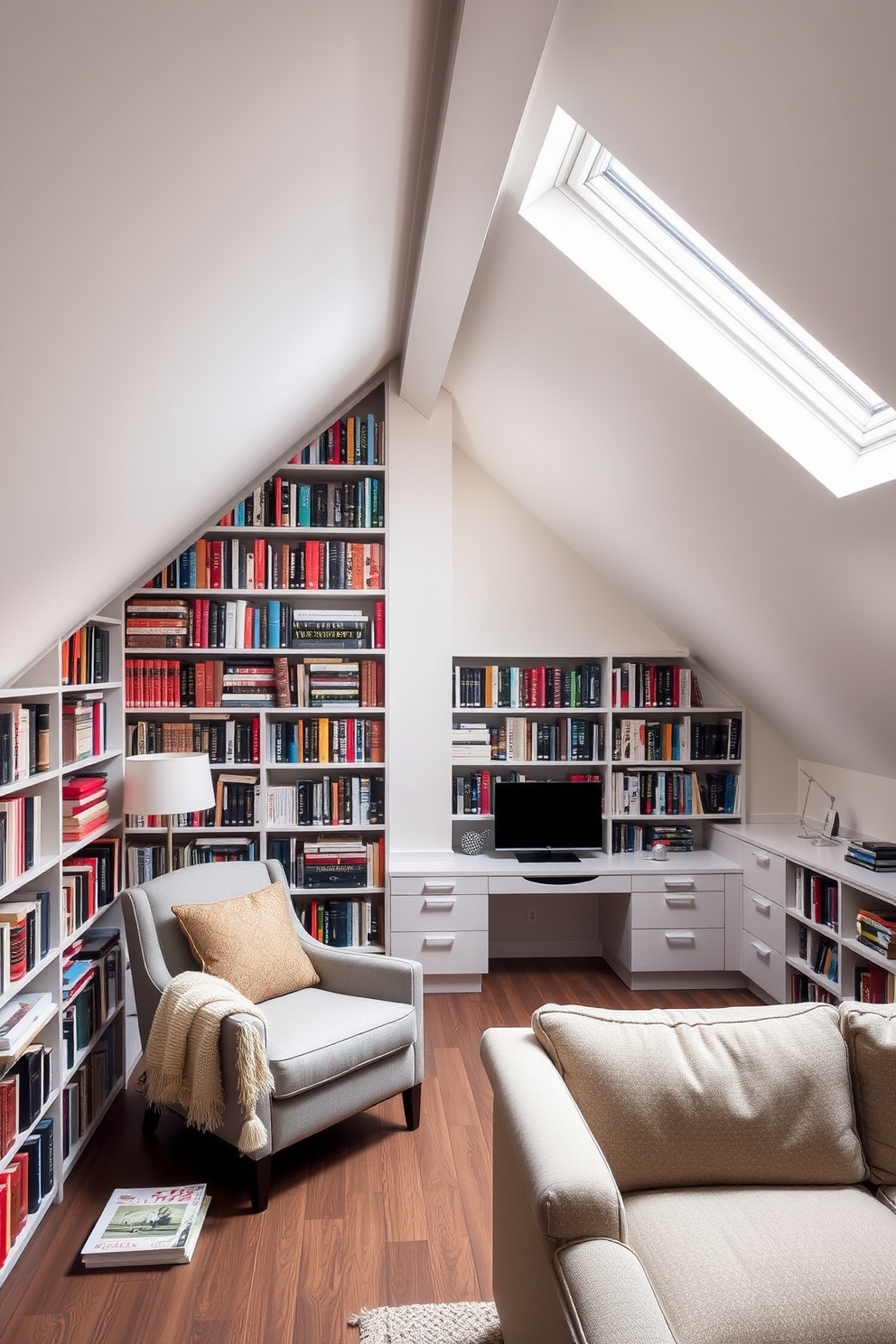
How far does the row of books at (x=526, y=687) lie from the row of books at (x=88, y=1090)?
231 centimetres

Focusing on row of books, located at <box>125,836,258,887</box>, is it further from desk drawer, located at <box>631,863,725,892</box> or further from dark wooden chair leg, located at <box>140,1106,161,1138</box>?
desk drawer, located at <box>631,863,725,892</box>

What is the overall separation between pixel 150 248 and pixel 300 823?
3411 mm

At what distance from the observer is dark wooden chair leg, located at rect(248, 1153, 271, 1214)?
2660 millimetres

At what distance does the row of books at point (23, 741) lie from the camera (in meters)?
2.49

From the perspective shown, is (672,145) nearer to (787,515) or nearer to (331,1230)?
(787,515)

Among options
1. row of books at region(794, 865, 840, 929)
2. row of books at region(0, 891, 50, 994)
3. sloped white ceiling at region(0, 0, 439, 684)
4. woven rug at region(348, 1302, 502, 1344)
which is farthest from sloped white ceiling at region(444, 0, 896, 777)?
row of books at region(0, 891, 50, 994)

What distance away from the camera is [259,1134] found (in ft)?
8.48

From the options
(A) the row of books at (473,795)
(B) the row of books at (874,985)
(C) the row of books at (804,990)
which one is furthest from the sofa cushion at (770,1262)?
(A) the row of books at (473,795)

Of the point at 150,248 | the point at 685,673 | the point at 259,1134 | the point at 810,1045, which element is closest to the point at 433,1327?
the point at 259,1134

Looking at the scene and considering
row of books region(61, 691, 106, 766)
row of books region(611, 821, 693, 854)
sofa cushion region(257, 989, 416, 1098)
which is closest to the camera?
sofa cushion region(257, 989, 416, 1098)

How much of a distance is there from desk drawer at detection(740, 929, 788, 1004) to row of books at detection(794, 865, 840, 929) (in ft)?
0.97

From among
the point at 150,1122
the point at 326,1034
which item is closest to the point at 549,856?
the point at 326,1034

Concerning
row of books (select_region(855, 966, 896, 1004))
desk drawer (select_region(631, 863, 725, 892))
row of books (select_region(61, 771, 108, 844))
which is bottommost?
row of books (select_region(855, 966, 896, 1004))

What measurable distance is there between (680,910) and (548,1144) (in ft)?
9.82
